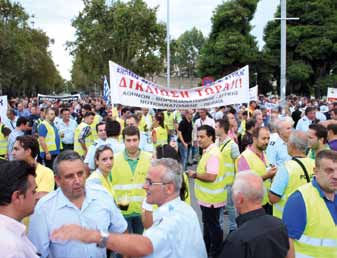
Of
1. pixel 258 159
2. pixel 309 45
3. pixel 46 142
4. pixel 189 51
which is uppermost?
pixel 189 51

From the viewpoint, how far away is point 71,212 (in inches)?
129

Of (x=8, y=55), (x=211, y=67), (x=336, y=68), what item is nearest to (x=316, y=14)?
(x=336, y=68)

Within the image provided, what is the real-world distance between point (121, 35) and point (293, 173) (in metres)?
33.0

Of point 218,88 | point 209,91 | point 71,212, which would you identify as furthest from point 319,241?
point 218,88

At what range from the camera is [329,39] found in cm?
4022

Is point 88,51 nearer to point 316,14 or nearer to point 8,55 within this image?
point 8,55

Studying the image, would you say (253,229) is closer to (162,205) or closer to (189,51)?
(162,205)

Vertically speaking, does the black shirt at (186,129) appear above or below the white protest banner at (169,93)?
below

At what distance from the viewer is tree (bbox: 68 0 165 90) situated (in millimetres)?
35375

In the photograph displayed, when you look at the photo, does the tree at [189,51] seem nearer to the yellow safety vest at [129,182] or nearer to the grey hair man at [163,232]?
the yellow safety vest at [129,182]

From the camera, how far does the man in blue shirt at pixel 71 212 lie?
10.5ft

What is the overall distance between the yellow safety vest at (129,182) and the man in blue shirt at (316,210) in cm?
225

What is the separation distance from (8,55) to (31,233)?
3753cm

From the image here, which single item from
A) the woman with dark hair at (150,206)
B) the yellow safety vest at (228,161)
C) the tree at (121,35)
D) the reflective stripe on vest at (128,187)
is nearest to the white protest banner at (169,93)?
the yellow safety vest at (228,161)
